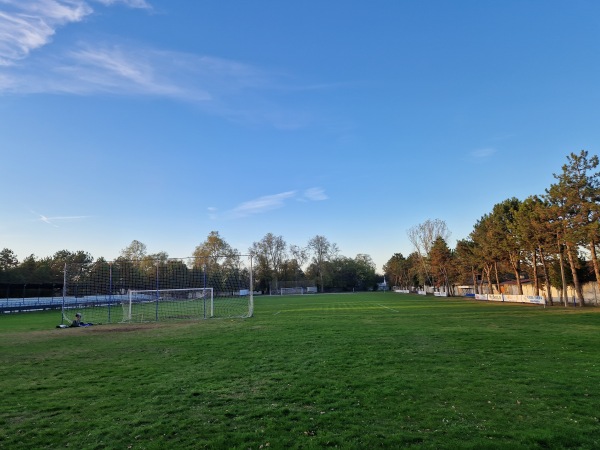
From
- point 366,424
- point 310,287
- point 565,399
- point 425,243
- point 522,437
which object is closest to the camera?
point 522,437

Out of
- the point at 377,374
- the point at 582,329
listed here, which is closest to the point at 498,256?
the point at 582,329

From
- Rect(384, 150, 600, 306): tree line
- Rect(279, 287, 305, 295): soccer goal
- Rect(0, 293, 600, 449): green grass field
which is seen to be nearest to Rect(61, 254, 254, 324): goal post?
Rect(0, 293, 600, 449): green grass field

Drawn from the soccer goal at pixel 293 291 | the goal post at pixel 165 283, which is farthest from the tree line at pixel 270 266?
the goal post at pixel 165 283

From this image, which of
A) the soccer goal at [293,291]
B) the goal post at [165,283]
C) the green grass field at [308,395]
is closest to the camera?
the green grass field at [308,395]

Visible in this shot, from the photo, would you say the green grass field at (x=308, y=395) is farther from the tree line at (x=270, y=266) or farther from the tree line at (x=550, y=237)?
the tree line at (x=270, y=266)

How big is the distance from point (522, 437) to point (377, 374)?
3.84 meters

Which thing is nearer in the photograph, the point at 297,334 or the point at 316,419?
the point at 316,419

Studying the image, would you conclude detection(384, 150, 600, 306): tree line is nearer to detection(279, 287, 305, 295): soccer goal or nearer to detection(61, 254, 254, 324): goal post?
detection(61, 254, 254, 324): goal post

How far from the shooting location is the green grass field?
17.2 ft

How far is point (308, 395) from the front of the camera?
7.18 meters

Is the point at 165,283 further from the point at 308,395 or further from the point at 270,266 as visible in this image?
the point at 270,266

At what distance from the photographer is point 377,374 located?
28.5 ft

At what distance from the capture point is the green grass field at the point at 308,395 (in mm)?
5242

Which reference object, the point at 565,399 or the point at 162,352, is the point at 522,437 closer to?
the point at 565,399
